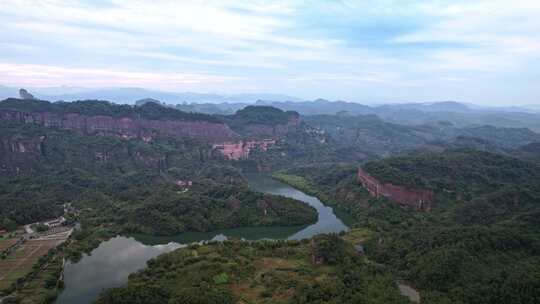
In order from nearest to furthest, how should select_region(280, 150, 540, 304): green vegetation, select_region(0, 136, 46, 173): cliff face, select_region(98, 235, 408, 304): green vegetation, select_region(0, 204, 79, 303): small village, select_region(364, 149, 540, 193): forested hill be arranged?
select_region(98, 235, 408, 304): green vegetation, select_region(280, 150, 540, 304): green vegetation, select_region(0, 204, 79, 303): small village, select_region(364, 149, 540, 193): forested hill, select_region(0, 136, 46, 173): cliff face

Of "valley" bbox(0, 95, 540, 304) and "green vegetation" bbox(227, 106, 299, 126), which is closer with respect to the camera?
"valley" bbox(0, 95, 540, 304)

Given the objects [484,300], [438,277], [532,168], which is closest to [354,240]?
[438,277]

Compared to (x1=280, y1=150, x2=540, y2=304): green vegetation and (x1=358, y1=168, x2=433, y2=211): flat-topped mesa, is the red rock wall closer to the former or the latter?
(x1=280, y1=150, x2=540, y2=304): green vegetation

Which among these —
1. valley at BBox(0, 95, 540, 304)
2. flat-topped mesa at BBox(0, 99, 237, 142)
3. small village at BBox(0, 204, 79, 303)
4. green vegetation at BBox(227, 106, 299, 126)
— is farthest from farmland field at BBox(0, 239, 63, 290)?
green vegetation at BBox(227, 106, 299, 126)

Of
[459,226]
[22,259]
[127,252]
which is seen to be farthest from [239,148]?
[459,226]

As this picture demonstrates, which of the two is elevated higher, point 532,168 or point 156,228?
point 532,168

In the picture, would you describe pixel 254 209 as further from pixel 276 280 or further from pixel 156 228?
pixel 276 280
